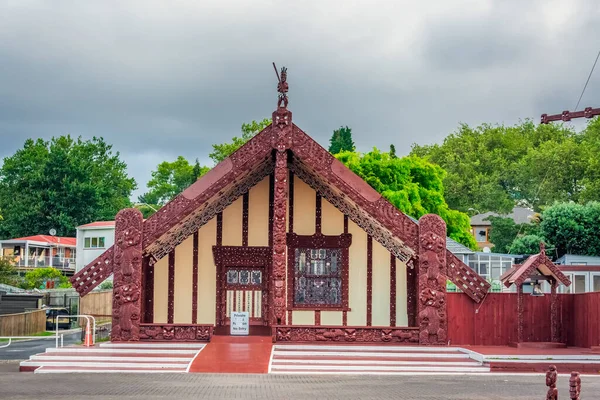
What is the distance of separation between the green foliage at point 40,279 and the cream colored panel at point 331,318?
3398cm

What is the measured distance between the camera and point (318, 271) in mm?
24344

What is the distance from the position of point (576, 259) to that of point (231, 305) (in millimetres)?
17632

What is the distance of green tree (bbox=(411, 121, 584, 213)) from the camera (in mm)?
73375

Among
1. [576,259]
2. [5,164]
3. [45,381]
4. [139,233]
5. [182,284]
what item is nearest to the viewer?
[45,381]

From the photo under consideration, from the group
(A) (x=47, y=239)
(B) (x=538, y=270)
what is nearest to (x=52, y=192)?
(A) (x=47, y=239)

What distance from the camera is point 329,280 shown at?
24.2 m

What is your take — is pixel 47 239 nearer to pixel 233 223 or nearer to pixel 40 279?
pixel 40 279

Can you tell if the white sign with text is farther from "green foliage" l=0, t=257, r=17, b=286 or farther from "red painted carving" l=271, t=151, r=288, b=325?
"green foliage" l=0, t=257, r=17, b=286

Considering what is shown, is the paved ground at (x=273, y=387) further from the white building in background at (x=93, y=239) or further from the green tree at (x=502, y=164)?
the green tree at (x=502, y=164)

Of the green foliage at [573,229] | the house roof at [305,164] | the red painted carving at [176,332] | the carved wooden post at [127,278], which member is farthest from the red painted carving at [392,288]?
the green foliage at [573,229]

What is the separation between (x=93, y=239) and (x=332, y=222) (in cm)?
4804

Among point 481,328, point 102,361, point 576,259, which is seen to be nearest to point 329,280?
point 481,328

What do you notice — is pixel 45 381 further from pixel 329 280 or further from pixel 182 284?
pixel 329 280

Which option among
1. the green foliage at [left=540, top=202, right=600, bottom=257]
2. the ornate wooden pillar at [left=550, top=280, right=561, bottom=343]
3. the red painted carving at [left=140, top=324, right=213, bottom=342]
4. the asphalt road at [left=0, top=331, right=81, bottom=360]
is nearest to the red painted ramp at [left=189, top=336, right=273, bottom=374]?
the red painted carving at [left=140, top=324, right=213, bottom=342]
